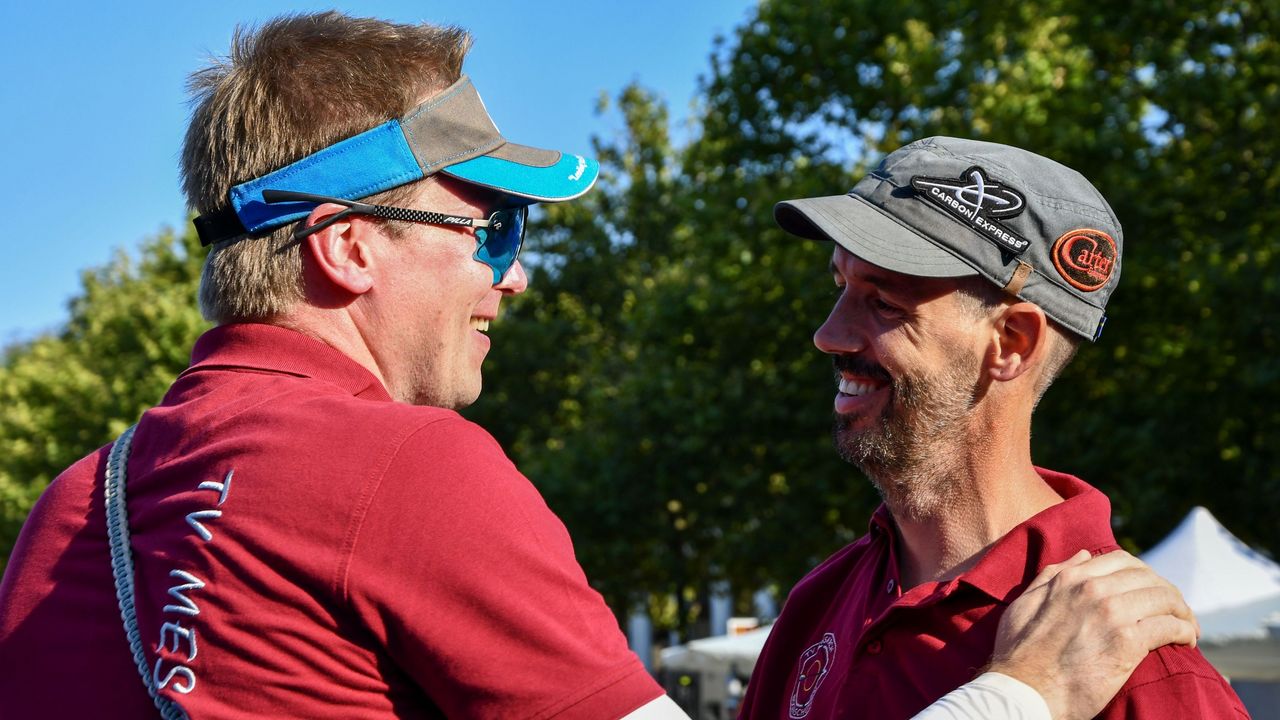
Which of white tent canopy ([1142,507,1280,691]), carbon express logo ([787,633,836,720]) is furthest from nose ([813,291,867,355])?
white tent canopy ([1142,507,1280,691])

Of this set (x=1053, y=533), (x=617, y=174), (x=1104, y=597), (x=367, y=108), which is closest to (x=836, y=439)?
(x=1053, y=533)

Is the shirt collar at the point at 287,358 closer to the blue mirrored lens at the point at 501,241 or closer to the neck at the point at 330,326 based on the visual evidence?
the neck at the point at 330,326

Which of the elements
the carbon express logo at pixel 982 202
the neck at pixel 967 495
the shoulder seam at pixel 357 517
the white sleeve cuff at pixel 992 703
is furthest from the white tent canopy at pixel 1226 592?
the shoulder seam at pixel 357 517

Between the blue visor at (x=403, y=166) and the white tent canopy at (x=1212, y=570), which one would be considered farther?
the white tent canopy at (x=1212, y=570)

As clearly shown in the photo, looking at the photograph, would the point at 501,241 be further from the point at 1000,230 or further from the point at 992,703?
the point at 992,703

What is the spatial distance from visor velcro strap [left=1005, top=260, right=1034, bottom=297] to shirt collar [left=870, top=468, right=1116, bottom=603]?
1.39 feet

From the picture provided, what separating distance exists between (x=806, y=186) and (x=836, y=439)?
15.6m

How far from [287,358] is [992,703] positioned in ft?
3.85

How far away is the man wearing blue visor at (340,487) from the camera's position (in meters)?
1.58

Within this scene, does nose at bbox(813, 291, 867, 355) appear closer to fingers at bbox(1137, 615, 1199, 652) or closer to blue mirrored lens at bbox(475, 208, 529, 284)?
blue mirrored lens at bbox(475, 208, 529, 284)

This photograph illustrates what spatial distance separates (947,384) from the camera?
261 cm

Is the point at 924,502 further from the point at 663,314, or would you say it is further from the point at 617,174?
the point at 617,174

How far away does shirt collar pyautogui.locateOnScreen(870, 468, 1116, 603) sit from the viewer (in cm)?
235

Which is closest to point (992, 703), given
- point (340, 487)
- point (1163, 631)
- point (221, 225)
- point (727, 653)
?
point (1163, 631)
